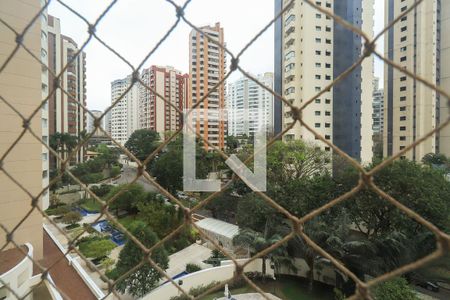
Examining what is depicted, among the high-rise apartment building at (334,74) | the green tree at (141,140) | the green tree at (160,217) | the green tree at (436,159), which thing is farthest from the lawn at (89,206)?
the green tree at (436,159)

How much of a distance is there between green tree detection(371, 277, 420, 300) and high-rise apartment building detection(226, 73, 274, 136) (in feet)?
7.31

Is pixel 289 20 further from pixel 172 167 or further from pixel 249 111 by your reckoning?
pixel 172 167

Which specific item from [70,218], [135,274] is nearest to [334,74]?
[135,274]

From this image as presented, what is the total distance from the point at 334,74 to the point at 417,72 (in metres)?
3.92

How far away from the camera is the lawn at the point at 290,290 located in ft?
12.2

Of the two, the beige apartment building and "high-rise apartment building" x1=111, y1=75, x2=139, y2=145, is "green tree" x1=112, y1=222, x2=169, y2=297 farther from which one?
"high-rise apartment building" x1=111, y1=75, x2=139, y2=145

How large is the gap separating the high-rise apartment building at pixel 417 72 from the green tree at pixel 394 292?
8118mm

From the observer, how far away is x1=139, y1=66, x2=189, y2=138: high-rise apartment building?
12266 millimetres

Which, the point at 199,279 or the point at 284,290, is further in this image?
the point at 284,290

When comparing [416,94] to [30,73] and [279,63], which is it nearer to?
[279,63]

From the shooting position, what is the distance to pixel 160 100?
12.1 m

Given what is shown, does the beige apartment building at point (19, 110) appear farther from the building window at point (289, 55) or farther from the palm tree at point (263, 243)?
the building window at point (289, 55)

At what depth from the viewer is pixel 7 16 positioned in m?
3.01

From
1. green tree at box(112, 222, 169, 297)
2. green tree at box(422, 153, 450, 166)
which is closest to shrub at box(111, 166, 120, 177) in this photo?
green tree at box(112, 222, 169, 297)
